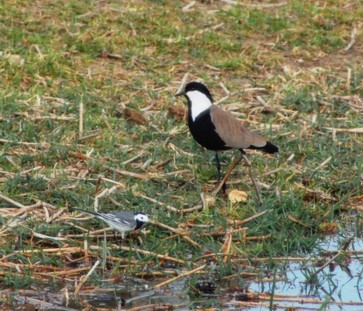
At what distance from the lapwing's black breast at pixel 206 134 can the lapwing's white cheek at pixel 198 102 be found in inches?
3.5

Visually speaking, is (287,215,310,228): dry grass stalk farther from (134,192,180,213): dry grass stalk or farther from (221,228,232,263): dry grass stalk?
(134,192,180,213): dry grass stalk

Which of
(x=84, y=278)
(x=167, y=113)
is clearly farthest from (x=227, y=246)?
(x=167, y=113)

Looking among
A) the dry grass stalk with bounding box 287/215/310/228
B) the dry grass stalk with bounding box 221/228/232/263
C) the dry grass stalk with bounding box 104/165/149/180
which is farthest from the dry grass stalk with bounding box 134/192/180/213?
the dry grass stalk with bounding box 287/215/310/228

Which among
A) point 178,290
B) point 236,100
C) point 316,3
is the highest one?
point 316,3

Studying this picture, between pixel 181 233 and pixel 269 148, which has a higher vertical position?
pixel 269 148

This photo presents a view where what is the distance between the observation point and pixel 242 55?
11.0 meters

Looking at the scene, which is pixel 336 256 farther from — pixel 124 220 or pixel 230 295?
pixel 124 220

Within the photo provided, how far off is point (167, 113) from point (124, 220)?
272 centimetres

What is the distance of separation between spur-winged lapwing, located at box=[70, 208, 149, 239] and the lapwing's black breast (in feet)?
4.06

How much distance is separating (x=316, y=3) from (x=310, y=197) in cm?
454

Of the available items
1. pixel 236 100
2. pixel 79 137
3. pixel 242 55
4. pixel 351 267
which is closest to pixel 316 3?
pixel 242 55

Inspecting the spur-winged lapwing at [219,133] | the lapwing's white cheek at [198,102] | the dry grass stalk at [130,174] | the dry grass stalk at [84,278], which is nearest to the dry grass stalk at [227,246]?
the dry grass stalk at [84,278]

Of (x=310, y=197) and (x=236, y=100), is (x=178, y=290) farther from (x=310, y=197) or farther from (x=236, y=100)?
(x=236, y=100)

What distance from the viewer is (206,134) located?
8258mm
